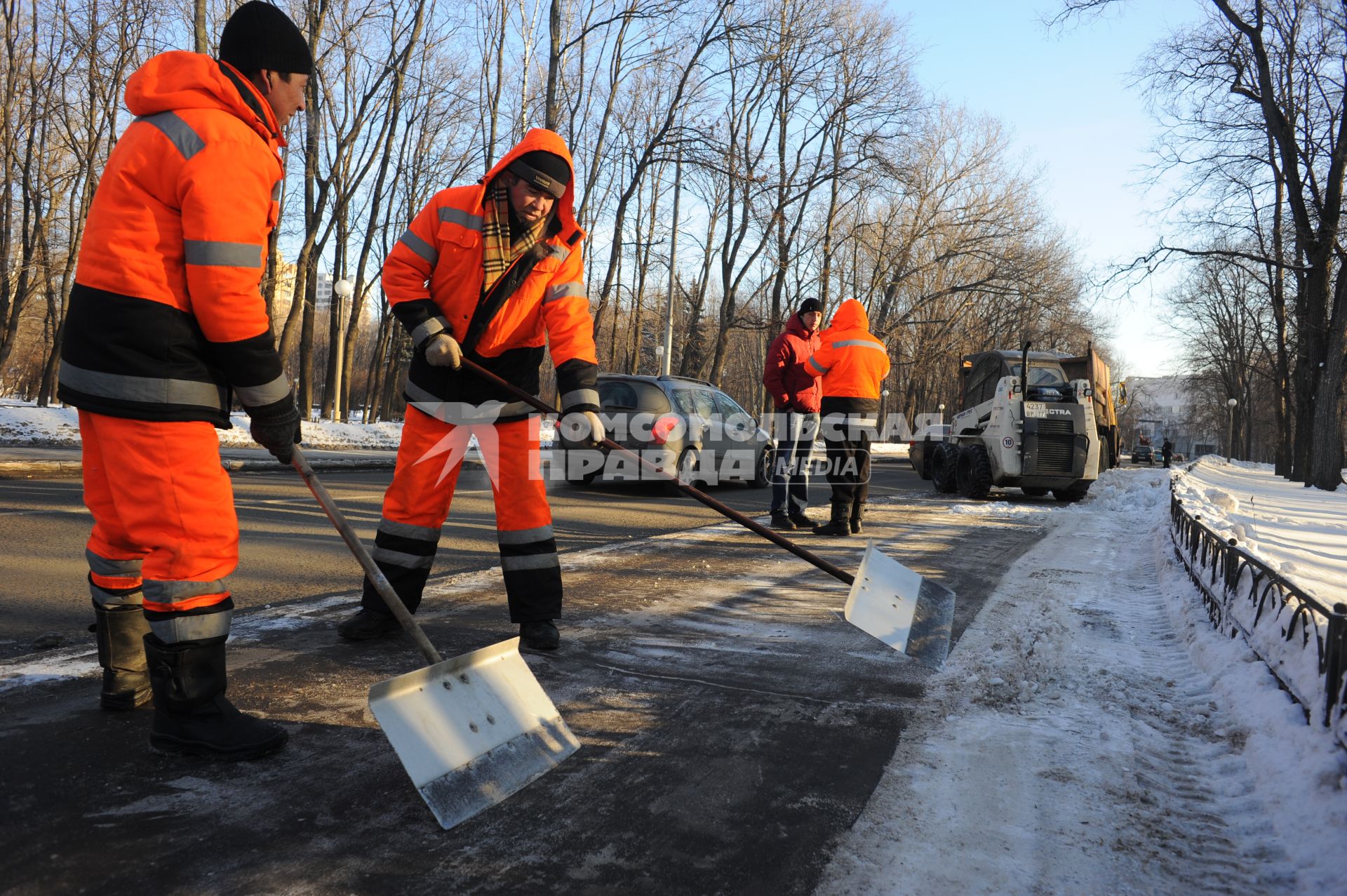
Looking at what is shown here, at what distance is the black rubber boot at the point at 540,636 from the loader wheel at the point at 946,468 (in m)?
11.0

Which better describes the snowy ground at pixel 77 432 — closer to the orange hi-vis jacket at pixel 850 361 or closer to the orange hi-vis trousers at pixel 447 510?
the orange hi-vis jacket at pixel 850 361

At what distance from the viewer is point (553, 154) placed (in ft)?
11.7

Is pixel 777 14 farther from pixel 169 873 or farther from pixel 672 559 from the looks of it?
pixel 169 873

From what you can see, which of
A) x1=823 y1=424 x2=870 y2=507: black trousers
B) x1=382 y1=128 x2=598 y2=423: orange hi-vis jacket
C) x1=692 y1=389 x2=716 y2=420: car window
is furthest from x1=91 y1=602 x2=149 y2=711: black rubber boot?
x1=692 y1=389 x2=716 y2=420: car window

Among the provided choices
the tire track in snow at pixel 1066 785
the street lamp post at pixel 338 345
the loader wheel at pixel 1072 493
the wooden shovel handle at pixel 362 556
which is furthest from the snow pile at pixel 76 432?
the tire track in snow at pixel 1066 785

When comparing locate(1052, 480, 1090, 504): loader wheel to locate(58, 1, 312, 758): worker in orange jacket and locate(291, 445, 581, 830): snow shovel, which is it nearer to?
locate(291, 445, 581, 830): snow shovel

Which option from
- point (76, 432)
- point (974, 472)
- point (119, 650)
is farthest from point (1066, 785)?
point (76, 432)

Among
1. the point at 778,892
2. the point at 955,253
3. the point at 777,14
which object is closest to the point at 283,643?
the point at 778,892

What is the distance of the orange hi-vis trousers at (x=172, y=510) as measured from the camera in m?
2.32

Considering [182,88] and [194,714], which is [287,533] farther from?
[182,88]

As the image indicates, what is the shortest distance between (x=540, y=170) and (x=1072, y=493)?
12061 millimetres

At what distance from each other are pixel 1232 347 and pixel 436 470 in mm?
55190

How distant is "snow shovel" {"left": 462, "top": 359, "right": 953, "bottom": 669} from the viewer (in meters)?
3.49

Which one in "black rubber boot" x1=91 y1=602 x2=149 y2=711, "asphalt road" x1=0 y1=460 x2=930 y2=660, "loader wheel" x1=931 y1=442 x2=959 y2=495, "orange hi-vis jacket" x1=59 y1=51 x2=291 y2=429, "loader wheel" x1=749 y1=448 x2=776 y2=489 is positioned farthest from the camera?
"loader wheel" x1=931 y1=442 x2=959 y2=495
